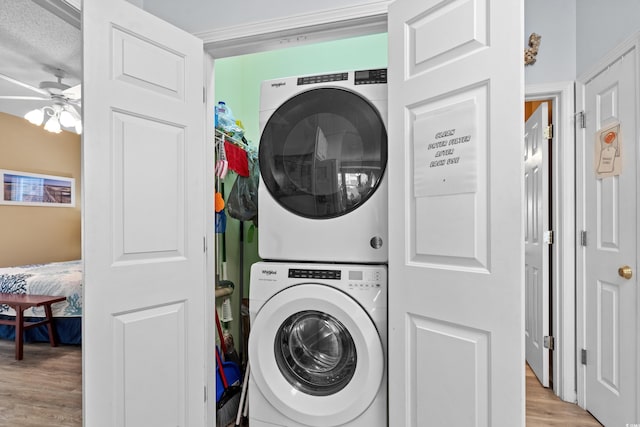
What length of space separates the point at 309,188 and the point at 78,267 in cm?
306

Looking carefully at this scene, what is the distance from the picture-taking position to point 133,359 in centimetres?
139

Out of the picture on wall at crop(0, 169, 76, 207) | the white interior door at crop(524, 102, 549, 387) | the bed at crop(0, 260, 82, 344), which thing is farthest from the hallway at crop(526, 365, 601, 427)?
the picture on wall at crop(0, 169, 76, 207)

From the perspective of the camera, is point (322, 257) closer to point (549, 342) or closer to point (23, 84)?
point (549, 342)

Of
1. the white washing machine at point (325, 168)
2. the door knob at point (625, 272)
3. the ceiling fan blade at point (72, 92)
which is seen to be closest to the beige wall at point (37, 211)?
the ceiling fan blade at point (72, 92)

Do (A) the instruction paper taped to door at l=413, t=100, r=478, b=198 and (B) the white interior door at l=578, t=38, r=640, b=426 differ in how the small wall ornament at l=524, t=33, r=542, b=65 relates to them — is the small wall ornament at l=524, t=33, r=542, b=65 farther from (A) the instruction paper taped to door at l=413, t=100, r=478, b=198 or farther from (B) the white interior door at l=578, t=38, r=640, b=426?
(A) the instruction paper taped to door at l=413, t=100, r=478, b=198

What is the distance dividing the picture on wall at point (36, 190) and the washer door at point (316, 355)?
9.89 ft

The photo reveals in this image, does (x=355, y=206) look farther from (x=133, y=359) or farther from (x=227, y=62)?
(x=227, y=62)

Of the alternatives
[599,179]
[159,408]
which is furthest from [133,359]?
[599,179]

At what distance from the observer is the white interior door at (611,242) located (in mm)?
1666

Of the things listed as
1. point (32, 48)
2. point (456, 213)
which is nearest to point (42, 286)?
point (32, 48)

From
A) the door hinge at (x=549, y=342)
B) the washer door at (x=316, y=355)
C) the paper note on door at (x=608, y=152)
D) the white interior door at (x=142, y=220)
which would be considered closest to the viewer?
the white interior door at (x=142, y=220)

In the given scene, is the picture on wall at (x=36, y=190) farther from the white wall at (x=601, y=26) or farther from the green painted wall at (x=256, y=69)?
the white wall at (x=601, y=26)

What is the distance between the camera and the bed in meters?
2.82

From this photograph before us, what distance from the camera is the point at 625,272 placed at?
1688 mm
